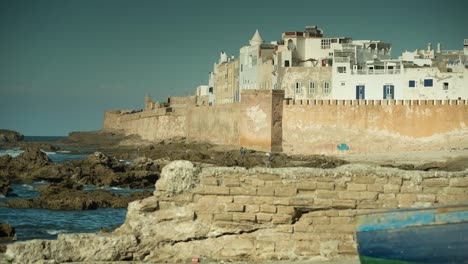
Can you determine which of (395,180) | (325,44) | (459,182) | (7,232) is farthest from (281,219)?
(325,44)

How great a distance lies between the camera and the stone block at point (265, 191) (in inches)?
348

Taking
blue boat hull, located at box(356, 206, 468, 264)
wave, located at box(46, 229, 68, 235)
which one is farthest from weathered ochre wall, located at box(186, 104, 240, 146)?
blue boat hull, located at box(356, 206, 468, 264)

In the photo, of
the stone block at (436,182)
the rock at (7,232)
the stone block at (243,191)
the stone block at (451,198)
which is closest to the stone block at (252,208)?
the stone block at (243,191)

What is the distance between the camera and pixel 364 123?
122ft

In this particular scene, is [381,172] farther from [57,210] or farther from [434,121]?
[434,121]

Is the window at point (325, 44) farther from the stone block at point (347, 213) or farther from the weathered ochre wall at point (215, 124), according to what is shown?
the stone block at point (347, 213)

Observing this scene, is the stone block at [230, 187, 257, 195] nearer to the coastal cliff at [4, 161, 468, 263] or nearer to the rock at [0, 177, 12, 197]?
the coastal cliff at [4, 161, 468, 263]

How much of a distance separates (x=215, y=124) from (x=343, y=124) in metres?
11.3

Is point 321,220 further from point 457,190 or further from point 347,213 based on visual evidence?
point 457,190

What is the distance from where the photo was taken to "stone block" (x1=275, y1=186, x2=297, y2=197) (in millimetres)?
8836

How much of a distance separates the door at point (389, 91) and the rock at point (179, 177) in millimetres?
34255

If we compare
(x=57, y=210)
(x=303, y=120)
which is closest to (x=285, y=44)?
(x=303, y=120)

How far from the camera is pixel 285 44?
Result: 5219 centimetres

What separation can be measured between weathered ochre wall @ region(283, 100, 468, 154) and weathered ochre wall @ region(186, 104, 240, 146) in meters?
4.34
